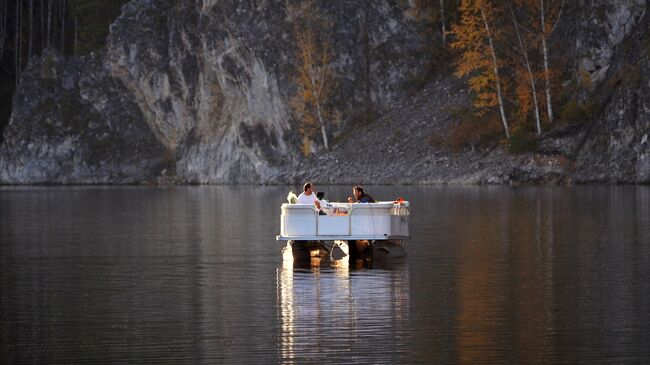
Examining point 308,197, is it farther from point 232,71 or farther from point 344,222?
point 232,71

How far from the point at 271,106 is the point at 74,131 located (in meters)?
27.3

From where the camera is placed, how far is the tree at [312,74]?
320ft

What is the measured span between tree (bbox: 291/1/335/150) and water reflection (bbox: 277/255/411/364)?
6779 centimetres

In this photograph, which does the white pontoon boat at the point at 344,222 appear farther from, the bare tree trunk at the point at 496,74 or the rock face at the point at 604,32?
the rock face at the point at 604,32

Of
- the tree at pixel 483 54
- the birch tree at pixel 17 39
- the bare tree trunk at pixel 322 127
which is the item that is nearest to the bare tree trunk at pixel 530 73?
the tree at pixel 483 54

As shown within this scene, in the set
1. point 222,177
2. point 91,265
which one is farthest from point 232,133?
point 91,265

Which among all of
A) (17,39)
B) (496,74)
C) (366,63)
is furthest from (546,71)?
(17,39)

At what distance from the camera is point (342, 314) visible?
22016 millimetres

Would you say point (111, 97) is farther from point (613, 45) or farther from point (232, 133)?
point (613, 45)

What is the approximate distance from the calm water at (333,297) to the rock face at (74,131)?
73657mm

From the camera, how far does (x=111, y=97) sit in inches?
4840

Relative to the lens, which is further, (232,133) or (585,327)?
(232,133)

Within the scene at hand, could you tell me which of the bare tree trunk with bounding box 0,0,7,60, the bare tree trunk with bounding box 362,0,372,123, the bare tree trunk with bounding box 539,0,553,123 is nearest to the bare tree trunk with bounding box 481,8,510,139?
the bare tree trunk with bounding box 539,0,553,123

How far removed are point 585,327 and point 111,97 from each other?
106 meters
